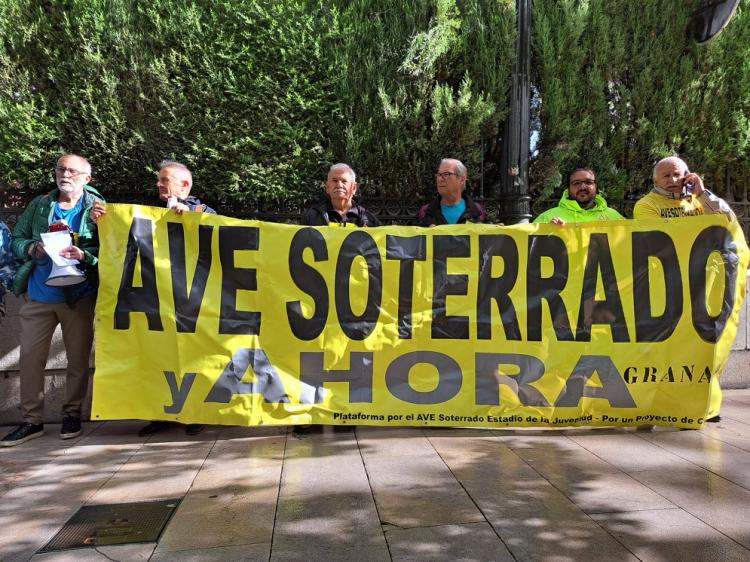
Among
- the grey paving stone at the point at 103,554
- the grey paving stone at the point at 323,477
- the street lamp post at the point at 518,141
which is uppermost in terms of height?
the street lamp post at the point at 518,141

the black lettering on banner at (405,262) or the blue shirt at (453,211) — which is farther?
the blue shirt at (453,211)

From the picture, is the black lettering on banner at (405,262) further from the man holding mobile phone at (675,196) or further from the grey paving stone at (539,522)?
the man holding mobile phone at (675,196)

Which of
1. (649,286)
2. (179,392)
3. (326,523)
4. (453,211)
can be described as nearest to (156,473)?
(179,392)

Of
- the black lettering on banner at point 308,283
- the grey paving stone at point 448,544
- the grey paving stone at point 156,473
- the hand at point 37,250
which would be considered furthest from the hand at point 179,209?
the grey paving stone at point 448,544

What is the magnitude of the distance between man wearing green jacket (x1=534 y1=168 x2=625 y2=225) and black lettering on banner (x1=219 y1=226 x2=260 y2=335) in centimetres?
235

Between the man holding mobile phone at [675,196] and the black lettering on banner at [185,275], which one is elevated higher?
the man holding mobile phone at [675,196]

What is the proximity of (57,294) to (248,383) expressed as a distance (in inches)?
62.3

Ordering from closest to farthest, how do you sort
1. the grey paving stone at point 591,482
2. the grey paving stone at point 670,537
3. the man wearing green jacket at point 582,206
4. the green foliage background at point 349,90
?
the grey paving stone at point 670,537 < the grey paving stone at point 591,482 < the man wearing green jacket at point 582,206 < the green foliage background at point 349,90

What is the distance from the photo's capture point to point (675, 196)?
14.6 ft

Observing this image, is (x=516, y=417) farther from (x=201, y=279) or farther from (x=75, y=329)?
(x=75, y=329)

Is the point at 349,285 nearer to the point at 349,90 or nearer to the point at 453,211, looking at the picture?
the point at 453,211

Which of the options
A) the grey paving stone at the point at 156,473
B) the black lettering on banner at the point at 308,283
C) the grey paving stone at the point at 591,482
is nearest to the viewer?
the grey paving stone at the point at 591,482

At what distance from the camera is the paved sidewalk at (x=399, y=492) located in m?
2.53

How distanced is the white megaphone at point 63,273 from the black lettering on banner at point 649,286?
13.1 ft
